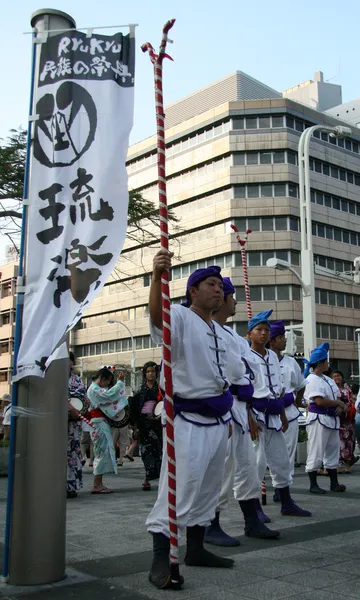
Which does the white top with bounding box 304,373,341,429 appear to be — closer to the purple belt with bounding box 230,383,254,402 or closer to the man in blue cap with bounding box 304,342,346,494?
the man in blue cap with bounding box 304,342,346,494

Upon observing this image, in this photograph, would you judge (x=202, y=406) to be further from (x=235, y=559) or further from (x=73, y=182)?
(x=73, y=182)

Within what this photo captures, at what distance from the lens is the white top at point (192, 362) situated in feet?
14.8

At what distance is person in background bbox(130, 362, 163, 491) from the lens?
9.70 m

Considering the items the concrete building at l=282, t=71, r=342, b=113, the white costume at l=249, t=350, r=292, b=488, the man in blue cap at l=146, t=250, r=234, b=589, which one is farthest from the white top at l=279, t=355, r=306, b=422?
the concrete building at l=282, t=71, r=342, b=113

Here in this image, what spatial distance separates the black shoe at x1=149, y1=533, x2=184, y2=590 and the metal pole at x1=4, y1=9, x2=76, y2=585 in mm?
589

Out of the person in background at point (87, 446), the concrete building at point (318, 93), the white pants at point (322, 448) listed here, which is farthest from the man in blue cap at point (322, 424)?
the concrete building at point (318, 93)

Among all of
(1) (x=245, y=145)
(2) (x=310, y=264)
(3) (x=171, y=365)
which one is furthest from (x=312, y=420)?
(1) (x=245, y=145)

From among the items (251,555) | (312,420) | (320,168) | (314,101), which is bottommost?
(251,555)

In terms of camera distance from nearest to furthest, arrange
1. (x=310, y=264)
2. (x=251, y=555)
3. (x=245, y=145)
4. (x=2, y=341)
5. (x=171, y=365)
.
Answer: (x=171, y=365) → (x=251, y=555) → (x=310, y=264) → (x=245, y=145) → (x=2, y=341)

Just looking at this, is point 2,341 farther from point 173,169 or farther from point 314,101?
point 314,101

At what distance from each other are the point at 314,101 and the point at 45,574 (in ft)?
250

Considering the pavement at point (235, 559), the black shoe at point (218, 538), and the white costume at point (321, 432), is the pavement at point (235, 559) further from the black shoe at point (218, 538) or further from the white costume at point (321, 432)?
the white costume at point (321, 432)

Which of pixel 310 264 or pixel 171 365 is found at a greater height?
pixel 310 264

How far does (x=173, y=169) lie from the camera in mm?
60781
